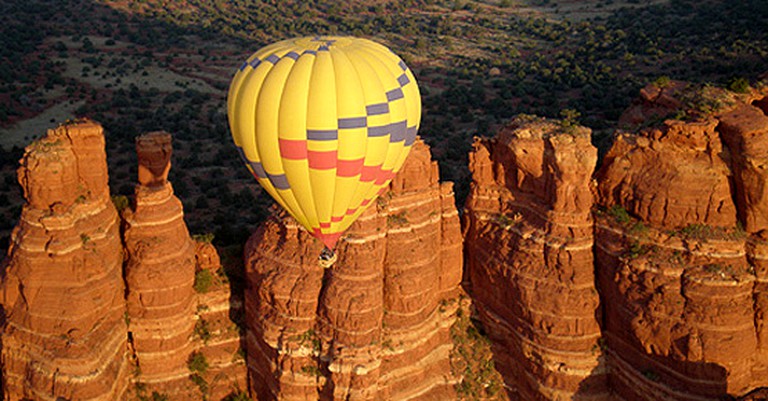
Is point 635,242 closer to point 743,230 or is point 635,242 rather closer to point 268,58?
point 743,230

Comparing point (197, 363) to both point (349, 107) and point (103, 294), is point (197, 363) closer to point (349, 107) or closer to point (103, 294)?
point (103, 294)

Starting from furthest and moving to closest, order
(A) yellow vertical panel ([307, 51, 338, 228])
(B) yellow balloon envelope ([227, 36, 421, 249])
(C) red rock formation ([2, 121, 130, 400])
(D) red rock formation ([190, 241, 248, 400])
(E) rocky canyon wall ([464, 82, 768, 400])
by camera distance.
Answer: (D) red rock formation ([190, 241, 248, 400])
(C) red rock formation ([2, 121, 130, 400])
(E) rocky canyon wall ([464, 82, 768, 400])
(B) yellow balloon envelope ([227, 36, 421, 249])
(A) yellow vertical panel ([307, 51, 338, 228])

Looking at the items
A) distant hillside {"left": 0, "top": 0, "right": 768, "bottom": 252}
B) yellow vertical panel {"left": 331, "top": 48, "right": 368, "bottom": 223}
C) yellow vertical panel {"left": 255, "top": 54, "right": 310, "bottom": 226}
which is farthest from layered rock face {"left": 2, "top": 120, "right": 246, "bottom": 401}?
yellow vertical panel {"left": 331, "top": 48, "right": 368, "bottom": 223}

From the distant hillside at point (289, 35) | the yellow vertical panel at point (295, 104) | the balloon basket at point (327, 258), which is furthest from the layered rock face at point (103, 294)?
the yellow vertical panel at point (295, 104)

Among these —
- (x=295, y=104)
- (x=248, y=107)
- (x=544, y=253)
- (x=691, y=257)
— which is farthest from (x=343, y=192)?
(x=691, y=257)

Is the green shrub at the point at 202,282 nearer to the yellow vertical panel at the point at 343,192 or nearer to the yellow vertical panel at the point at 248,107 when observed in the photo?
the yellow vertical panel at the point at 343,192

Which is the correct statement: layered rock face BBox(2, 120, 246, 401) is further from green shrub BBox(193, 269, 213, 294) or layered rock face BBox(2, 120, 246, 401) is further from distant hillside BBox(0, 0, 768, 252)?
distant hillside BBox(0, 0, 768, 252)
